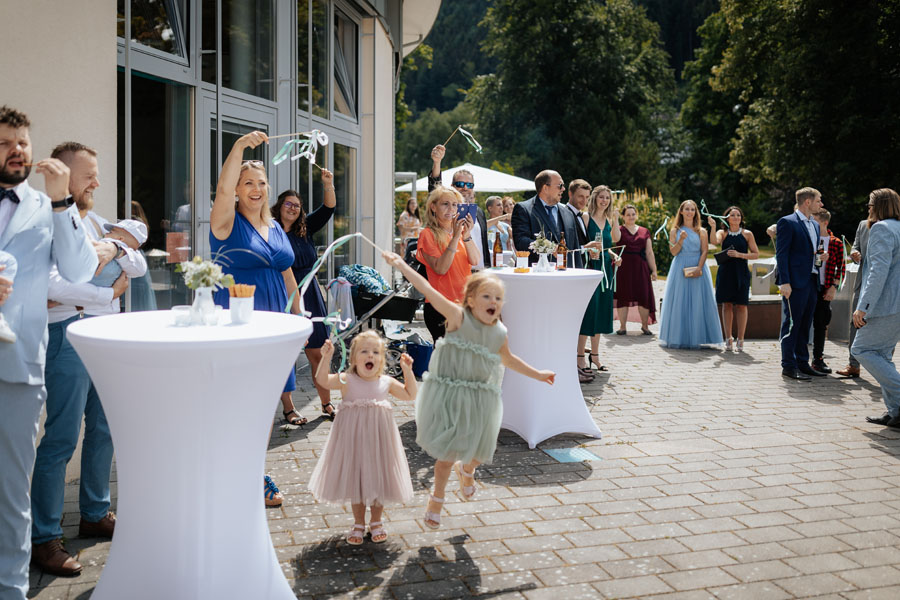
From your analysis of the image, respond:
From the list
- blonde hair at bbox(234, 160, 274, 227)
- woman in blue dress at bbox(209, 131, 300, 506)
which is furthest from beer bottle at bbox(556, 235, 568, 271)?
blonde hair at bbox(234, 160, 274, 227)

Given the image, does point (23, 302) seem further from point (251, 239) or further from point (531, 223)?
point (531, 223)

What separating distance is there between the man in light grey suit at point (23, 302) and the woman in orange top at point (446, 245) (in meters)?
2.80

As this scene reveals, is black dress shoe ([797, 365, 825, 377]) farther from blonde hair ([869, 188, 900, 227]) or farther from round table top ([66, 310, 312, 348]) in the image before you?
round table top ([66, 310, 312, 348])

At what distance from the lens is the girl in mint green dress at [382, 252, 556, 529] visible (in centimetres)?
421

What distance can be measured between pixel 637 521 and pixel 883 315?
3540 millimetres

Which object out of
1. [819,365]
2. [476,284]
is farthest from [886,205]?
[476,284]

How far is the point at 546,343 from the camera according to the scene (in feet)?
19.4

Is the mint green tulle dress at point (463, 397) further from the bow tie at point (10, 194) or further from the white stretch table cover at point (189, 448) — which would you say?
the bow tie at point (10, 194)

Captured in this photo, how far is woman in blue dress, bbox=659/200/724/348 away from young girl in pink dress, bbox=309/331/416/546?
7.38 m

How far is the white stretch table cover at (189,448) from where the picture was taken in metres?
2.88

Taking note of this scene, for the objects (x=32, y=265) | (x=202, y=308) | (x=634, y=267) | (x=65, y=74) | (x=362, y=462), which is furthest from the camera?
(x=634, y=267)

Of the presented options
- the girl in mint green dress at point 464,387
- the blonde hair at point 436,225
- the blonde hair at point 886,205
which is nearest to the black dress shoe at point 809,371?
the blonde hair at point 886,205

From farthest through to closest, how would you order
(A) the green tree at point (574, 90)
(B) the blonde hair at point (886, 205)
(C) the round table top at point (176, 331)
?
1. (A) the green tree at point (574, 90)
2. (B) the blonde hair at point (886, 205)
3. (C) the round table top at point (176, 331)

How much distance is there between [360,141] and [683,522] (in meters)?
8.37
